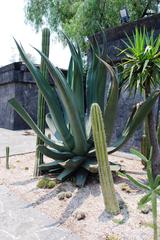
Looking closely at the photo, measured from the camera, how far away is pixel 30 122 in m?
3.25

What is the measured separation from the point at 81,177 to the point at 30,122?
1.02m

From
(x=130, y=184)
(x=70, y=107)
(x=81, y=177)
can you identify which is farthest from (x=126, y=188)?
(x=70, y=107)

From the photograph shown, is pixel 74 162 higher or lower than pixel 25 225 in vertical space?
higher

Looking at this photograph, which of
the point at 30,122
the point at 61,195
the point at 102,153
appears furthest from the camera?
the point at 30,122

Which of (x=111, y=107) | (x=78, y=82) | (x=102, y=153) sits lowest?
(x=102, y=153)

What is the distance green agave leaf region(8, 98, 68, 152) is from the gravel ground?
0.53 meters

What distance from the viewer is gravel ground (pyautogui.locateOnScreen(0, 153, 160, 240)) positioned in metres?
2.25

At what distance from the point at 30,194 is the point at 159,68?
2241 millimetres

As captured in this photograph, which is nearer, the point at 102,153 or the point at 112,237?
the point at 112,237

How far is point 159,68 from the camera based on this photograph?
289 cm

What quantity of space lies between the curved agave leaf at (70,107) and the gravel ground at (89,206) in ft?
1.88

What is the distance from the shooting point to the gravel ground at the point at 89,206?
2.25m

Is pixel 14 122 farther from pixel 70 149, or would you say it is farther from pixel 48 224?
pixel 48 224

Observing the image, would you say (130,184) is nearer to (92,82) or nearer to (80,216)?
(80,216)
